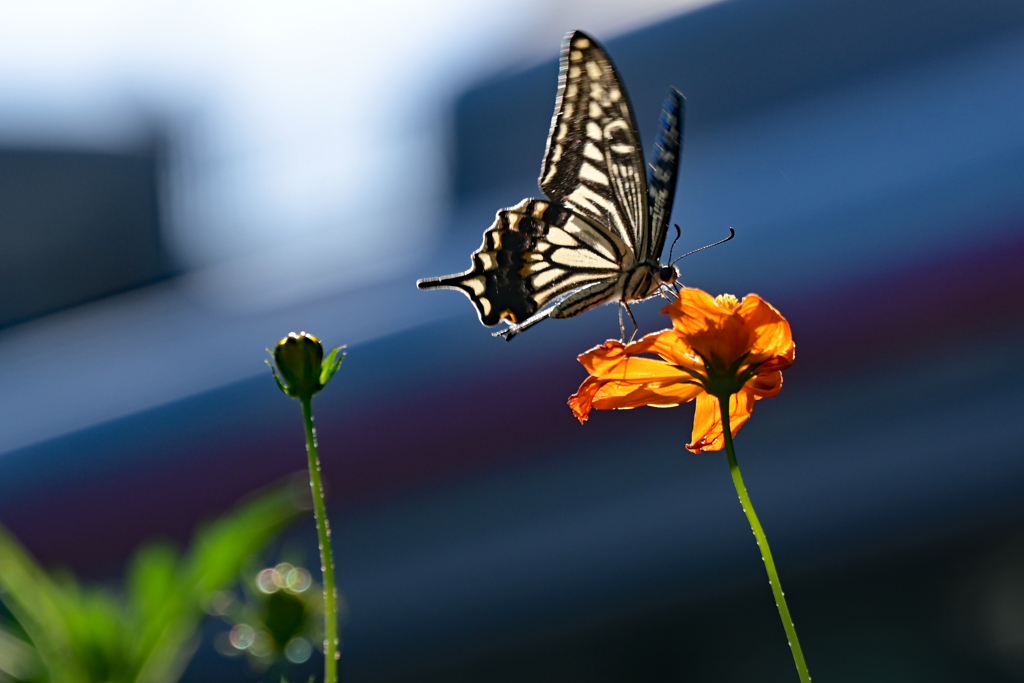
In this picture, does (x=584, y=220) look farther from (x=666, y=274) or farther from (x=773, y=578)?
(x=773, y=578)

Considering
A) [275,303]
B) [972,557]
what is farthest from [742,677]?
[275,303]

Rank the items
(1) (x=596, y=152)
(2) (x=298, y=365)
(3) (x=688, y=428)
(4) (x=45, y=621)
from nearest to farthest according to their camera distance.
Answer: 1. (4) (x=45, y=621)
2. (2) (x=298, y=365)
3. (1) (x=596, y=152)
4. (3) (x=688, y=428)

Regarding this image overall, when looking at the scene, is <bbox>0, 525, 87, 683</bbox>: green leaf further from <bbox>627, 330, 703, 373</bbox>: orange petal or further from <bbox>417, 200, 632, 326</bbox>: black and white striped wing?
<bbox>417, 200, 632, 326</bbox>: black and white striped wing

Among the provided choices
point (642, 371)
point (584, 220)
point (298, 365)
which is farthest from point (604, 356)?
point (584, 220)

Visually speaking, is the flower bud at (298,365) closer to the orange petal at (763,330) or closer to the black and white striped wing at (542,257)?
the orange petal at (763,330)

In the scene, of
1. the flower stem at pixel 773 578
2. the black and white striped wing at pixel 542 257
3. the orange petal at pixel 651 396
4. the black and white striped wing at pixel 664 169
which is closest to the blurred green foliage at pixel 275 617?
the orange petal at pixel 651 396

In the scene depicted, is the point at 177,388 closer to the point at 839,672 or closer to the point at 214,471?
the point at 214,471
